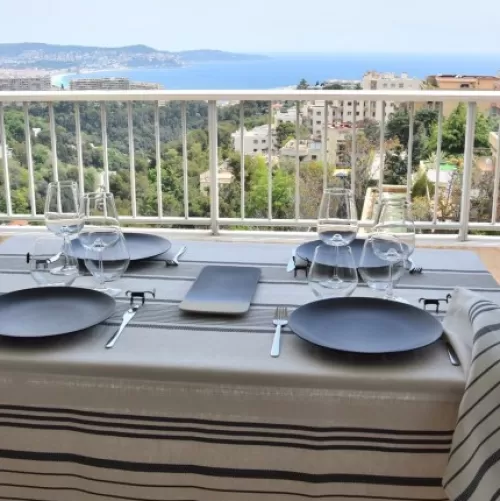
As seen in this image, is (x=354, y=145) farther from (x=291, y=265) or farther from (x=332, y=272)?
(x=332, y=272)

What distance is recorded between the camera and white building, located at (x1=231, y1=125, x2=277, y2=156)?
377 cm

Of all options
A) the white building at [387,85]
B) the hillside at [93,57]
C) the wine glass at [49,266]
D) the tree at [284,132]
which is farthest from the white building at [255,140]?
the wine glass at [49,266]

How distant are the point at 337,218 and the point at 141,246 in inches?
19.3

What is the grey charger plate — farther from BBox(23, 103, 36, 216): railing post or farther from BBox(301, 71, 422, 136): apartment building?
BBox(23, 103, 36, 216): railing post

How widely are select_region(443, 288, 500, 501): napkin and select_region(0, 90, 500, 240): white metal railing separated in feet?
8.46

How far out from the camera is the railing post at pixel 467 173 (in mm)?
3486

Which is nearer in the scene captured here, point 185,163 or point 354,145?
point 354,145

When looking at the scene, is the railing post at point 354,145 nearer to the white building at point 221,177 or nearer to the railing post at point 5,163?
the white building at point 221,177

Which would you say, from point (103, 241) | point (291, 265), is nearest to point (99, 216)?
point (103, 241)

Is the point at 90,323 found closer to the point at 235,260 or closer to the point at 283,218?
the point at 235,260

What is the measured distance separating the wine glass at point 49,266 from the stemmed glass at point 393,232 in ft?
1.99

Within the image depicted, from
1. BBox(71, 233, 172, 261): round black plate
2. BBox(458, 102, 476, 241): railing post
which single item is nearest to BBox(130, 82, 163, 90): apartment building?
BBox(458, 102, 476, 241): railing post

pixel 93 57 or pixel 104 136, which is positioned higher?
pixel 93 57

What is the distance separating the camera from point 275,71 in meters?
4.38
